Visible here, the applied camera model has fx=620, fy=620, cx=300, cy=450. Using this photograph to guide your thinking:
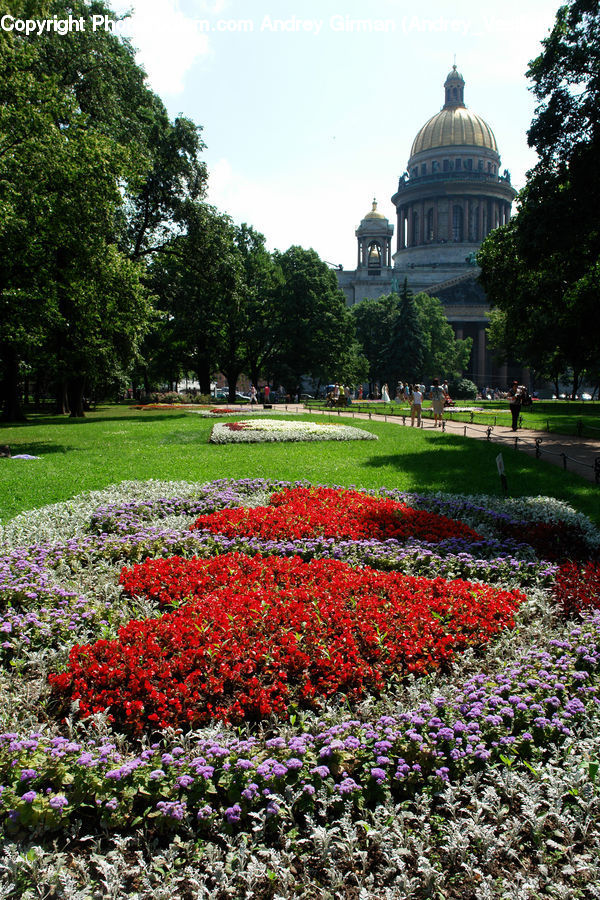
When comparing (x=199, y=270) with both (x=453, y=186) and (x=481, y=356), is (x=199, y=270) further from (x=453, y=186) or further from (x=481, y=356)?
(x=453, y=186)

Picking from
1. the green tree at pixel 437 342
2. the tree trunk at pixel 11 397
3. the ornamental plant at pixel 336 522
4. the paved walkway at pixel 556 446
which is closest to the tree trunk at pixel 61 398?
the tree trunk at pixel 11 397

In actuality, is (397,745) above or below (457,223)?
below

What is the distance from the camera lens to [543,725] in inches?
140

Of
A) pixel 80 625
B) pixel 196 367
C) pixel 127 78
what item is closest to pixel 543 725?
pixel 80 625

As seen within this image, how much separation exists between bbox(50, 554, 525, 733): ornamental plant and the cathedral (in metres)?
93.1

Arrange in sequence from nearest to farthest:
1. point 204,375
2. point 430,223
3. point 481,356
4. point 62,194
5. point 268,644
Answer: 1. point 268,644
2. point 62,194
3. point 204,375
4. point 481,356
5. point 430,223

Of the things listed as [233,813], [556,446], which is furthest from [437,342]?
[233,813]

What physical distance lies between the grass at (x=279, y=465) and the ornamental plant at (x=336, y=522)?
97.7 inches

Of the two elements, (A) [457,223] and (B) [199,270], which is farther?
(A) [457,223]

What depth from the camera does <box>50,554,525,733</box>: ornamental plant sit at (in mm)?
3865

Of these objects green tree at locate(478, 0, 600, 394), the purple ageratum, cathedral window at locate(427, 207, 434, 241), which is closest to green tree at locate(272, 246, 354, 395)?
green tree at locate(478, 0, 600, 394)

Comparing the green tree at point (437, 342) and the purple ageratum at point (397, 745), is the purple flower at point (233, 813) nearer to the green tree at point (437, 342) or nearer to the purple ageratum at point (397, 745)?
the purple ageratum at point (397, 745)

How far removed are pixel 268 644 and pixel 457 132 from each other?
11147cm

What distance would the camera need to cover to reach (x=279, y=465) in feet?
43.5
